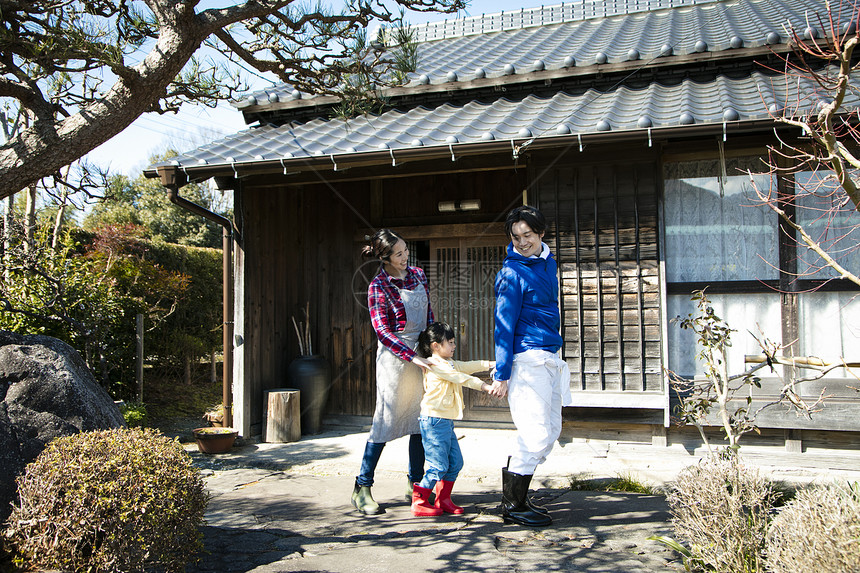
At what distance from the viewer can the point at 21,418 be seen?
341cm

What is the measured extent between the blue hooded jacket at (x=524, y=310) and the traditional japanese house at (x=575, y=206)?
Result: 1634mm

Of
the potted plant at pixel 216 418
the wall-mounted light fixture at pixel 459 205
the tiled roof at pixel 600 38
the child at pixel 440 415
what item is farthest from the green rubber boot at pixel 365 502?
the tiled roof at pixel 600 38

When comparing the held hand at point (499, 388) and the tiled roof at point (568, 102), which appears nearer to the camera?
the held hand at point (499, 388)

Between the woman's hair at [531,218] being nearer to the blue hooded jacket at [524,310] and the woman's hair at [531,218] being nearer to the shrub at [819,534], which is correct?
the blue hooded jacket at [524,310]

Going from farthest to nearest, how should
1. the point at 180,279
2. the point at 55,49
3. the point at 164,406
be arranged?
the point at 180,279
the point at 164,406
the point at 55,49

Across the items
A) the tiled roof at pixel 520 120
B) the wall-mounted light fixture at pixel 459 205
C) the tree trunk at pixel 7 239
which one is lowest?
the tree trunk at pixel 7 239

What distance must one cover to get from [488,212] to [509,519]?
398 cm

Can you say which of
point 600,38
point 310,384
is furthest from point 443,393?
point 600,38

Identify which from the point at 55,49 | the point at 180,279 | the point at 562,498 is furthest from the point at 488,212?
the point at 180,279

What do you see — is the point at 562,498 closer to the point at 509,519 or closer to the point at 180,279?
the point at 509,519

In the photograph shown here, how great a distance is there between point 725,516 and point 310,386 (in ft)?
16.3

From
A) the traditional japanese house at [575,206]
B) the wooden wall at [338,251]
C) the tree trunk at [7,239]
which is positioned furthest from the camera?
the wooden wall at [338,251]

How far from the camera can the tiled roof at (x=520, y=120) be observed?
16.8ft

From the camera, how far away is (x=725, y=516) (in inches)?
109
